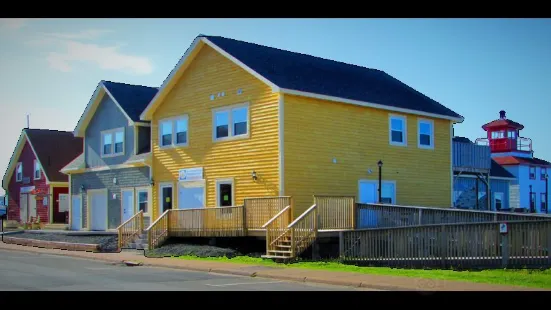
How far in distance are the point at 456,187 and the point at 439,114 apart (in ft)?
27.8

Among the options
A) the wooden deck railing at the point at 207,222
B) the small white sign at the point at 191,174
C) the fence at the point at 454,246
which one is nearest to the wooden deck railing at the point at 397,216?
the fence at the point at 454,246

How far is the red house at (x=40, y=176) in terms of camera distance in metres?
48.3

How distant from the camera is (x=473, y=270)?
1928 cm

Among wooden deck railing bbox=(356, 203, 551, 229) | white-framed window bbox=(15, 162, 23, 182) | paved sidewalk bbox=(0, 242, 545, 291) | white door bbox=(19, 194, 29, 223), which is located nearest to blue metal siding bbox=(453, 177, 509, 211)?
wooden deck railing bbox=(356, 203, 551, 229)

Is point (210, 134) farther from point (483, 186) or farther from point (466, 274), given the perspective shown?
point (483, 186)

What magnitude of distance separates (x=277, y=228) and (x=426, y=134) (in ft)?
40.8

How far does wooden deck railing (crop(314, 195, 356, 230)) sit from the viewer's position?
78.1 feet

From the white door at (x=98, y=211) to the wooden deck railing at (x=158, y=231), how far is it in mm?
9396

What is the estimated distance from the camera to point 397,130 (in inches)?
1257

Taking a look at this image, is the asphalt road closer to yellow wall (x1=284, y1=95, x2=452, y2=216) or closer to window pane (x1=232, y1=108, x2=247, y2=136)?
yellow wall (x1=284, y1=95, x2=452, y2=216)

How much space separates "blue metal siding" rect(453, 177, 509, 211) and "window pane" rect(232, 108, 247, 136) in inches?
664
